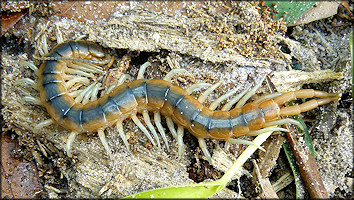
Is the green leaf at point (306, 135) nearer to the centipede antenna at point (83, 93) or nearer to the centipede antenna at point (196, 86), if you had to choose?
the centipede antenna at point (196, 86)

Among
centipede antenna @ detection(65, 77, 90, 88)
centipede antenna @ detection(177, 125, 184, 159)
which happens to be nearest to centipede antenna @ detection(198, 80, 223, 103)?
centipede antenna @ detection(177, 125, 184, 159)

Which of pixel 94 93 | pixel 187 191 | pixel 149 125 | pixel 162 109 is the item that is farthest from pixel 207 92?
pixel 94 93

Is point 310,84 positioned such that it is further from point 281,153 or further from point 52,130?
point 52,130

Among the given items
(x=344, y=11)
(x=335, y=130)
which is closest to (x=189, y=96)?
(x=335, y=130)

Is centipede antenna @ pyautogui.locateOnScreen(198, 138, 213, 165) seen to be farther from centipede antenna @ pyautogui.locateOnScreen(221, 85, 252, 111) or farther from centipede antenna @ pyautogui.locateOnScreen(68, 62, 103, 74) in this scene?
centipede antenna @ pyautogui.locateOnScreen(68, 62, 103, 74)

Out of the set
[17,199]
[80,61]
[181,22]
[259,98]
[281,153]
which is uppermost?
[181,22]

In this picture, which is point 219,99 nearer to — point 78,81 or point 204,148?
point 204,148
